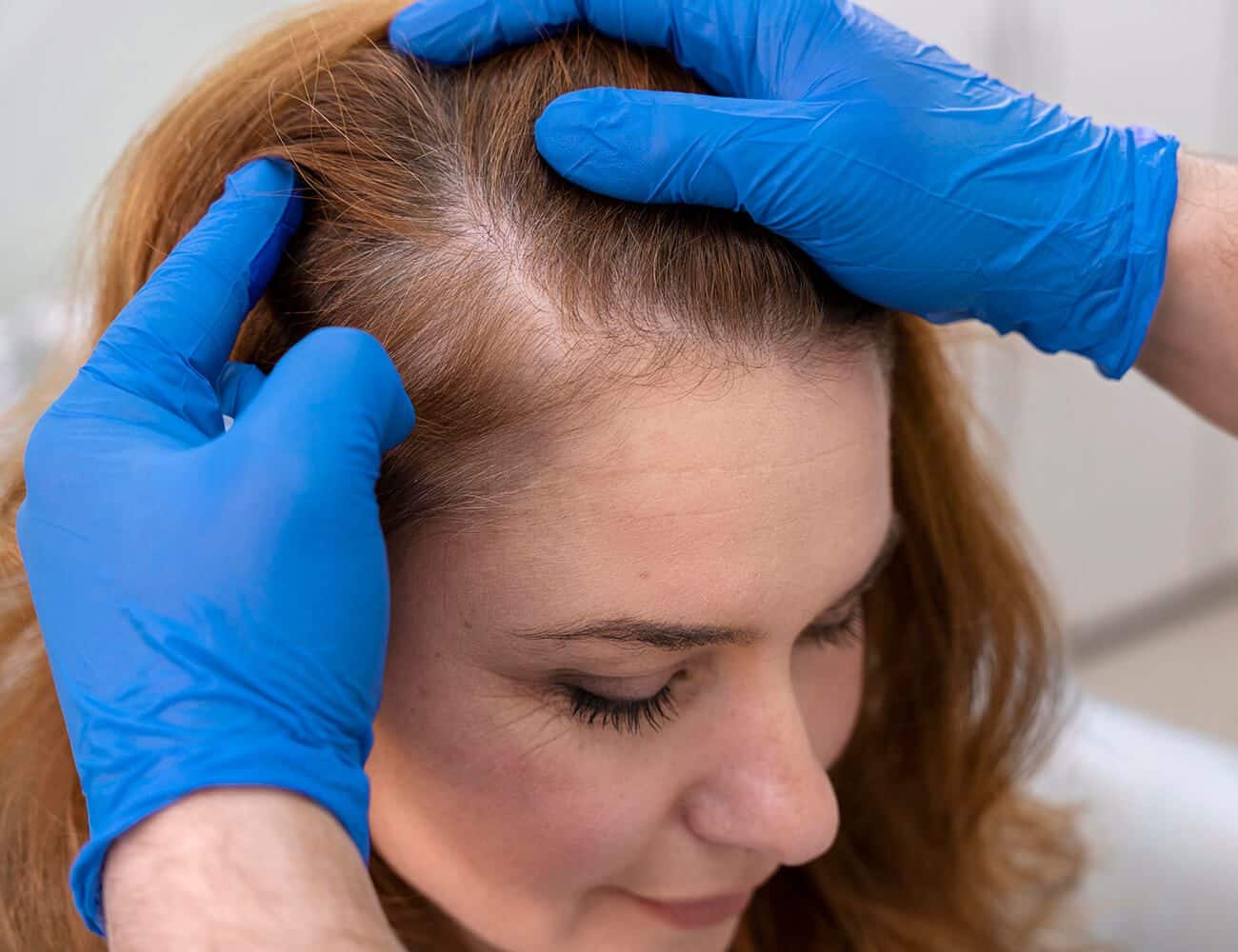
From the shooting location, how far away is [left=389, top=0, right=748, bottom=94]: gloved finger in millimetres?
901

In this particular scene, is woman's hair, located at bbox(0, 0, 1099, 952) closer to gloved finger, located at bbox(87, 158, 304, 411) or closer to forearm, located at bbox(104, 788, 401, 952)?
gloved finger, located at bbox(87, 158, 304, 411)

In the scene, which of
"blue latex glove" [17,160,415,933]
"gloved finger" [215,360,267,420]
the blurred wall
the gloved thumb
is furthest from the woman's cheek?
the blurred wall

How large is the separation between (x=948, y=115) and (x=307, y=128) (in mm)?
471

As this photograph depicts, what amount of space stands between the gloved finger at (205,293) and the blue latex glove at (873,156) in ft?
0.52

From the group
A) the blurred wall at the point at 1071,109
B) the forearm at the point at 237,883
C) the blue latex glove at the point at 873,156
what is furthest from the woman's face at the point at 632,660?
the blurred wall at the point at 1071,109

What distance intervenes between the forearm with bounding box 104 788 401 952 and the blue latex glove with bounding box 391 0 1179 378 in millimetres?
461

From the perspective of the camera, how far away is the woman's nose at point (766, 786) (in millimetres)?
920

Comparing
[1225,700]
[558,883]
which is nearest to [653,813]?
[558,883]

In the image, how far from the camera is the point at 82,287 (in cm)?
120

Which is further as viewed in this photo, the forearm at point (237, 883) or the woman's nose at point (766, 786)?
the woman's nose at point (766, 786)

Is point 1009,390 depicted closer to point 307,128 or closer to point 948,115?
point 948,115

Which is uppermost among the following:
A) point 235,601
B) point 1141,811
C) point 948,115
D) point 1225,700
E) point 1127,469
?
point 948,115

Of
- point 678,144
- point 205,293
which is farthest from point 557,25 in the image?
point 205,293

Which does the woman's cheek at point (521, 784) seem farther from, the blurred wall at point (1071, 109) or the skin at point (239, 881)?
the blurred wall at point (1071, 109)
